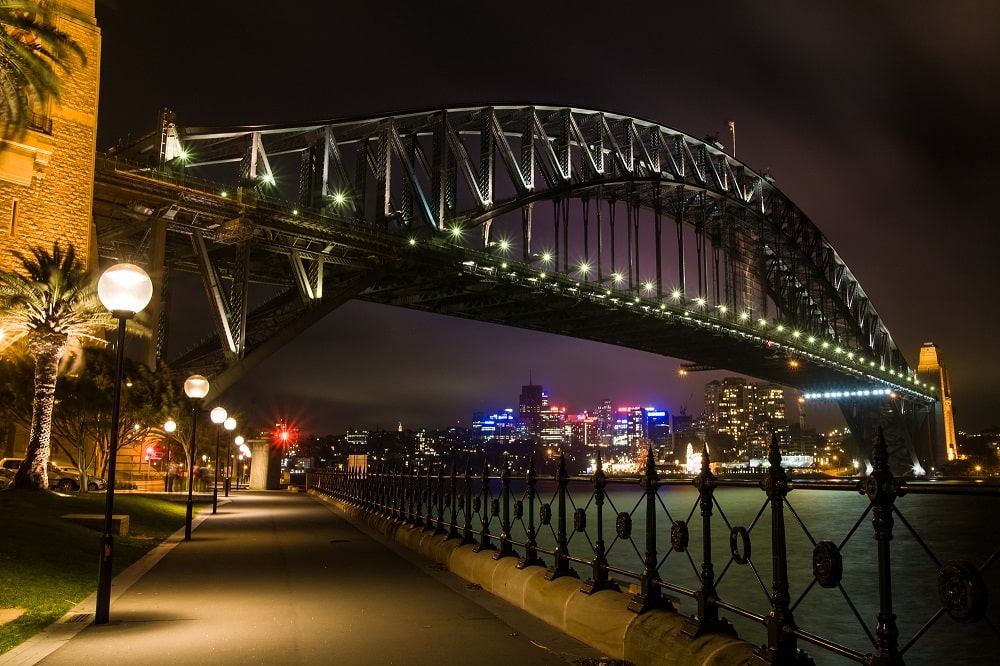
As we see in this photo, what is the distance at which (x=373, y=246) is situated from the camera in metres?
54.8

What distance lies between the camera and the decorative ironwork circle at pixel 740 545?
6.44m

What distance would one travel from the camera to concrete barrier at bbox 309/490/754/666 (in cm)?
608

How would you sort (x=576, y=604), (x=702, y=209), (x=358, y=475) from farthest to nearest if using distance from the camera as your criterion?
(x=702, y=209) → (x=358, y=475) → (x=576, y=604)

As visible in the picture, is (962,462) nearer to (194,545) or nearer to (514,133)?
(514,133)

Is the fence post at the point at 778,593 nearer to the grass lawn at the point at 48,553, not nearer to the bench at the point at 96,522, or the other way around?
the grass lawn at the point at 48,553

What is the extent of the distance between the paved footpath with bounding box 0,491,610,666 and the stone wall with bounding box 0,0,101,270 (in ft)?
84.3

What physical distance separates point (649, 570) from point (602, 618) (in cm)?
75

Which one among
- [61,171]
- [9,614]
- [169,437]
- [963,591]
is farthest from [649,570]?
[169,437]

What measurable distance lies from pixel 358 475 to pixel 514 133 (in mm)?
50802

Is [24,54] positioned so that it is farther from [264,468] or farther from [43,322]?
[264,468]

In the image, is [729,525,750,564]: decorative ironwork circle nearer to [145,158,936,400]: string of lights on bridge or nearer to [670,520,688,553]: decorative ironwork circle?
[670,520,688,553]: decorative ironwork circle

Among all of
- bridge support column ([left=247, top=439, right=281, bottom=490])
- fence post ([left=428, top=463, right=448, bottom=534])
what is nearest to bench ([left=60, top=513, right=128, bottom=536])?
fence post ([left=428, top=463, right=448, bottom=534])

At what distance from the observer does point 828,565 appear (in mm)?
5133

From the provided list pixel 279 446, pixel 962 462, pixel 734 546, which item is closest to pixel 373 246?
pixel 279 446
